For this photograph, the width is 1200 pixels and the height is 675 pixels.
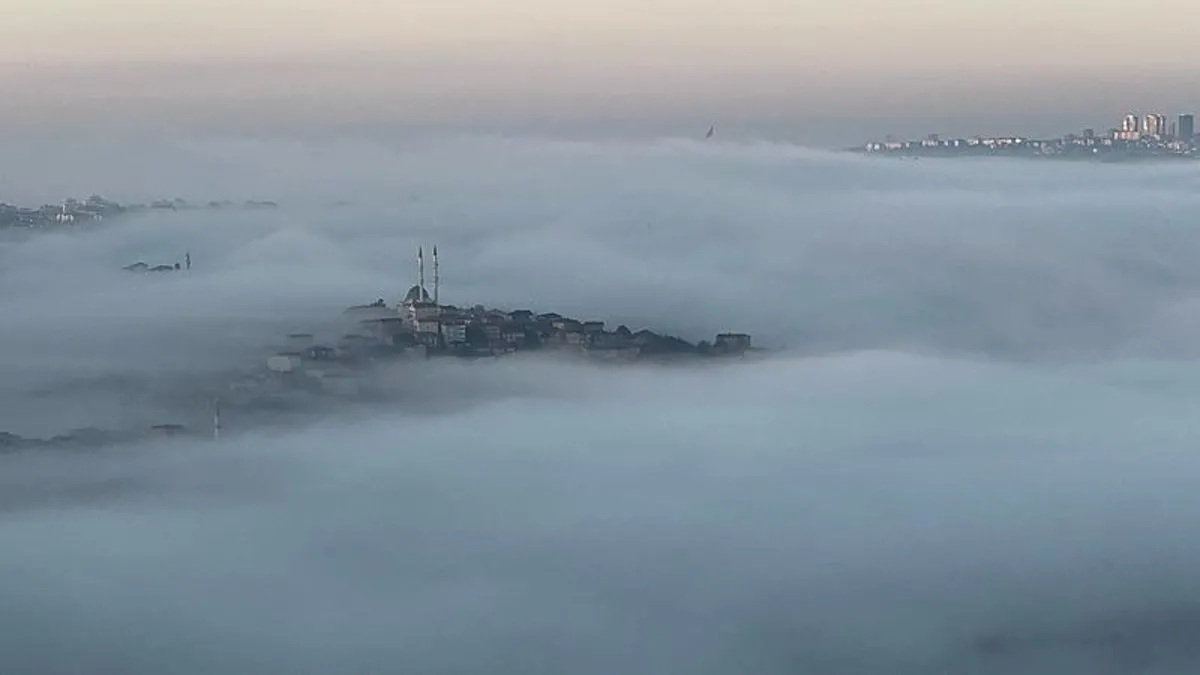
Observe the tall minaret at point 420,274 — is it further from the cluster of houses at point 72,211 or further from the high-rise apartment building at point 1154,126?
the high-rise apartment building at point 1154,126

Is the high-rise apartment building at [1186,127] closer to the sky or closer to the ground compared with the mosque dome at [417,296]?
closer to the sky

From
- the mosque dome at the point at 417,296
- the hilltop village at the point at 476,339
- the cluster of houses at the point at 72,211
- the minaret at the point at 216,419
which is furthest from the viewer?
the cluster of houses at the point at 72,211

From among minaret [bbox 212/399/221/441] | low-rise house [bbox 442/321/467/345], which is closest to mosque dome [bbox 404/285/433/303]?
low-rise house [bbox 442/321/467/345]

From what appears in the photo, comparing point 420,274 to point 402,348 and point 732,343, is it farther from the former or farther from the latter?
point 402,348

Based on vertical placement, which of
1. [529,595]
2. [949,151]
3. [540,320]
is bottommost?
[529,595]

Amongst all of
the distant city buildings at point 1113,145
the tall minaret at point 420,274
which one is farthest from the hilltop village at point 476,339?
the distant city buildings at point 1113,145

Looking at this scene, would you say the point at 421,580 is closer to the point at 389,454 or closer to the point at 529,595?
the point at 529,595

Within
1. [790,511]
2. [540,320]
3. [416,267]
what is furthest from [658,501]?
[416,267]
